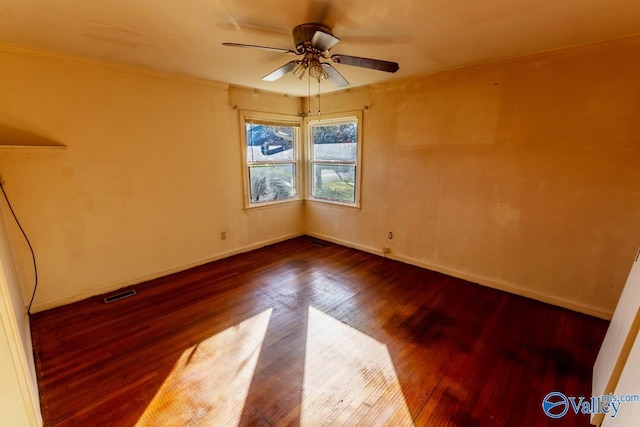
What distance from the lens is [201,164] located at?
3635 millimetres

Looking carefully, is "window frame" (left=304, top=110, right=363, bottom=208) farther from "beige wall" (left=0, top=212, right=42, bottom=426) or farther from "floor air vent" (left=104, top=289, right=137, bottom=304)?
"beige wall" (left=0, top=212, right=42, bottom=426)

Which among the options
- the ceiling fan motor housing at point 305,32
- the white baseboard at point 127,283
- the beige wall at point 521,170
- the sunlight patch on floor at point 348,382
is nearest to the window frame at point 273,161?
the white baseboard at point 127,283

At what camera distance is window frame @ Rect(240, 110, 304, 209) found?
4.03 metres

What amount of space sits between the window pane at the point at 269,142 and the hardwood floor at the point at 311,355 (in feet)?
6.38

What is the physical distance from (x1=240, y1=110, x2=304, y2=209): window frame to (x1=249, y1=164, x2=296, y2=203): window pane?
0.05 metres

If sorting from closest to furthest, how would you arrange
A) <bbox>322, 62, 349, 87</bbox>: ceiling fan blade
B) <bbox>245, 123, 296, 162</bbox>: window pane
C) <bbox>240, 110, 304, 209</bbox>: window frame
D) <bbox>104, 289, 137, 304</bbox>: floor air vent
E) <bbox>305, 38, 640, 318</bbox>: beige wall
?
<bbox>322, 62, 349, 87</bbox>: ceiling fan blade
<bbox>305, 38, 640, 318</bbox>: beige wall
<bbox>104, 289, 137, 304</bbox>: floor air vent
<bbox>240, 110, 304, 209</bbox>: window frame
<bbox>245, 123, 296, 162</bbox>: window pane

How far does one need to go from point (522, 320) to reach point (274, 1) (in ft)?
10.2

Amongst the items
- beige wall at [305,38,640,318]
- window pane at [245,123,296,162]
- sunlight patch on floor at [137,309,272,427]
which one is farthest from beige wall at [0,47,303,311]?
beige wall at [305,38,640,318]

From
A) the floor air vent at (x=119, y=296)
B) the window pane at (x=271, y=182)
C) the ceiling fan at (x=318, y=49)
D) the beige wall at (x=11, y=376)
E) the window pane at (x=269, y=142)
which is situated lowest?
the floor air vent at (x=119, y=296)

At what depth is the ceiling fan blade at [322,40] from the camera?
1779 mm

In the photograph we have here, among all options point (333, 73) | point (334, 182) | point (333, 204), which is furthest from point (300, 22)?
point (333, 204)

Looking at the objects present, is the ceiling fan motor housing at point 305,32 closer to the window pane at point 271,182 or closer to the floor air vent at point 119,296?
the window pane at point 271,182

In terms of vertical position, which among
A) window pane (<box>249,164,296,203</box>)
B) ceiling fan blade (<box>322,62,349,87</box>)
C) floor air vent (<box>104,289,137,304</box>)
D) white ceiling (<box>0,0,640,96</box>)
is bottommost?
floor air vent (<box>104,289,137,304</box>)

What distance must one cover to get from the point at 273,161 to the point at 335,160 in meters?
0.96
